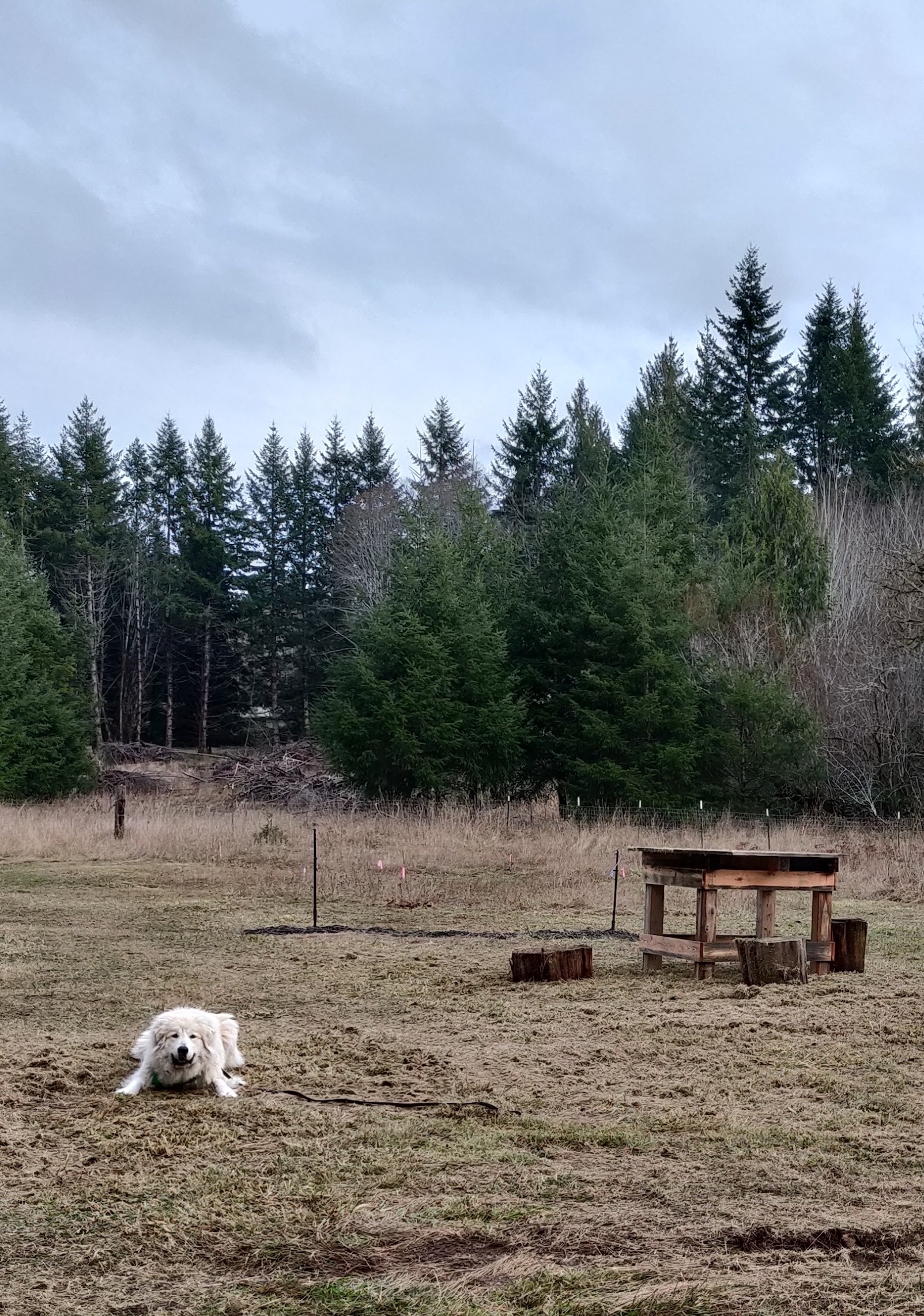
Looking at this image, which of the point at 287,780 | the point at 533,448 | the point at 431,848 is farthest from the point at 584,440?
the point at 431,848

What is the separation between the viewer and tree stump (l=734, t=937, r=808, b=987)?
946cm

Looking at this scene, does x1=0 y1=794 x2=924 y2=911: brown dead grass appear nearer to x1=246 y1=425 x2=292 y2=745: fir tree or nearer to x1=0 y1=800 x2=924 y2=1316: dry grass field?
x1=0 y1=800 x2=924 y2=1316: dry grass field

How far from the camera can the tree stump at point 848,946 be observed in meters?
10.1

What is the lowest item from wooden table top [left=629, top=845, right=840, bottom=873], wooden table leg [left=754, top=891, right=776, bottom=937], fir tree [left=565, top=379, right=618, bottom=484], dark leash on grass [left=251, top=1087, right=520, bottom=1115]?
dark leash on grass [left=251, top=1087, right=520, bottom=1115]

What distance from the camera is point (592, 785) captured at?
29.8 metres

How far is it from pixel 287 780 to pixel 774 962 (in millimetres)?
29770

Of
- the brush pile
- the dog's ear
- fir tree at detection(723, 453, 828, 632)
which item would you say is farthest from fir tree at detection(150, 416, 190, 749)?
the dog's ear

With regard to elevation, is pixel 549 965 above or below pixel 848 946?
below

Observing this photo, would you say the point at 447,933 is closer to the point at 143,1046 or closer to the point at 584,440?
the point at 143,1046

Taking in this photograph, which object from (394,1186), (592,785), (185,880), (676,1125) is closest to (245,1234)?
(394,1186)

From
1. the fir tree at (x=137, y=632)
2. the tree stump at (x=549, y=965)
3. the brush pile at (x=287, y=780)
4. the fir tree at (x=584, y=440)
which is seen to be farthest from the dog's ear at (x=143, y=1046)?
the fir tree at (x=137, y=632)

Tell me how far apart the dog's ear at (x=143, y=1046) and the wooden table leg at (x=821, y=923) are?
557 centimetres

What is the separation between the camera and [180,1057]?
6.41m

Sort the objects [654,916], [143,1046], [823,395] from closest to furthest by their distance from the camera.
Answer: [143,1046]
[654,916]
[823,395]
